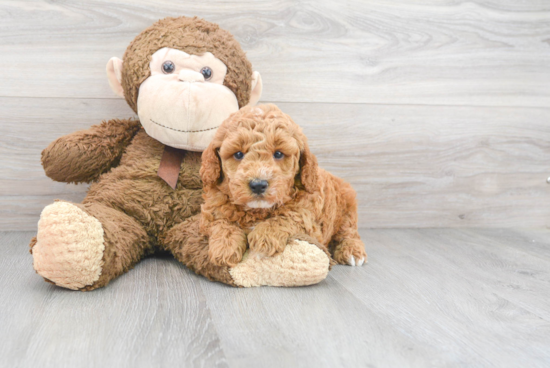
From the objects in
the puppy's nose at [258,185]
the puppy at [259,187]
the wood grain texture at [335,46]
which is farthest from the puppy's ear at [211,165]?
the wood grain texture at [335,46]

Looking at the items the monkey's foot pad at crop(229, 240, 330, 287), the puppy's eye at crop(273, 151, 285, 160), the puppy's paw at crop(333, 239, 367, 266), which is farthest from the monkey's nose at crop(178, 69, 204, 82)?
the puppy's paw at crop(333, 239, 367, 266)

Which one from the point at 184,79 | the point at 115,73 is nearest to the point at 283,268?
the point at 184,79

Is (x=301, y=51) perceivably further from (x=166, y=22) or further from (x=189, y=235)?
(x=189, y=235)

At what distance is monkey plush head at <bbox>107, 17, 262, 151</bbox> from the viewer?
Answer: 104cm

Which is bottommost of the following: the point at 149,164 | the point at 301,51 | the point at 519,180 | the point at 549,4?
the point at 519,180

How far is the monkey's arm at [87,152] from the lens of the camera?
1.10 meters

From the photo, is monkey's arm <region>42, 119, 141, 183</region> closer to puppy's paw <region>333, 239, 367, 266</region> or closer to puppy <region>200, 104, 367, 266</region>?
puppy <region>200, 104, 367, 266</region>

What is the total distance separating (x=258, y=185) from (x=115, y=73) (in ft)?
1.90

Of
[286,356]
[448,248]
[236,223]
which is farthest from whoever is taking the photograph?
[448,248]

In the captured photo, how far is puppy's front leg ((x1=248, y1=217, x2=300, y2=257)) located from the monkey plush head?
0.95ft

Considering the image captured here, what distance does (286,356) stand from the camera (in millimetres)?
643

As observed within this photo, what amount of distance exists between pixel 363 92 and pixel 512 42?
22.4 inches

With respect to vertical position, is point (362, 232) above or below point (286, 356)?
below

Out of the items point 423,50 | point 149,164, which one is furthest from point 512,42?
point 149,164
